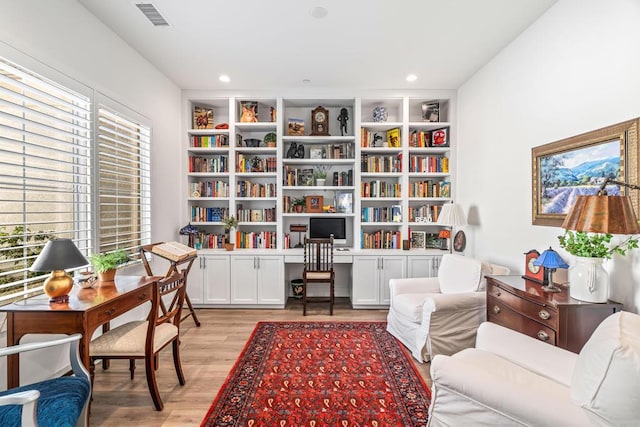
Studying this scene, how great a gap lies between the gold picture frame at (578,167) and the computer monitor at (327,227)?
2269 mm

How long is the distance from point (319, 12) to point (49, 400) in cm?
297

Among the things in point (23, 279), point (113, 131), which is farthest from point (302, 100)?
point (23, 279)

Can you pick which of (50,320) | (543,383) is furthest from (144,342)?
(543,383)

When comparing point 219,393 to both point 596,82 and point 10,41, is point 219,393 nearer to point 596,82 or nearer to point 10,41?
point 10,41

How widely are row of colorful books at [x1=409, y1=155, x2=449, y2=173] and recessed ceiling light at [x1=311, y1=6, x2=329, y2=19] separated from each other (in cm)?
233

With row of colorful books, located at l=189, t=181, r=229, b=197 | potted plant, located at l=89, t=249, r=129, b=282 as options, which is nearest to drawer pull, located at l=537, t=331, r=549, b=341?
potted plant, located at l=89, t=249, r=129, b=282

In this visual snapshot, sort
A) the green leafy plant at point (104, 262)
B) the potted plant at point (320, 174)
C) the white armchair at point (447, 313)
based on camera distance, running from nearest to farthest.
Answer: the green leafy plant at point (104, 262) < the white armchair at point (447, 313) < the potted plant at point (320, 174)

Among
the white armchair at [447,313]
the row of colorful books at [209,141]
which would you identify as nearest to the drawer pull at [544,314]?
the white armchair at [447,313]

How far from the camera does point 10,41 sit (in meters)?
1.84

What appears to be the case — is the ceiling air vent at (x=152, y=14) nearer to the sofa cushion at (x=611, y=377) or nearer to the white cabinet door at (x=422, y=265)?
the sofa cushion at (x=611, y=377)

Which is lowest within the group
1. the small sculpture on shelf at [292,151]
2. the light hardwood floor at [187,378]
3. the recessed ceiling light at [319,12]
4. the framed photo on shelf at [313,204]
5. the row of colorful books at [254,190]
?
the light hardwood floor at [187,378]

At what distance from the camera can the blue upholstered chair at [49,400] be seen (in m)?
1.08

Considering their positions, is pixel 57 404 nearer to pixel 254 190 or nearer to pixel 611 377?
pixel 611 377

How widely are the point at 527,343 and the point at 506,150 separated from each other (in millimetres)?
2049
